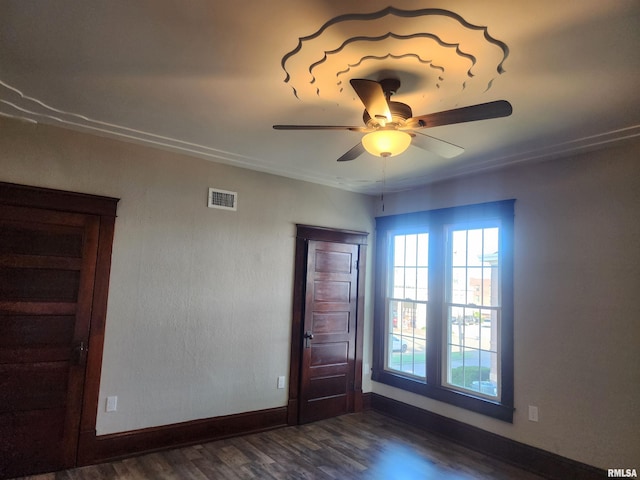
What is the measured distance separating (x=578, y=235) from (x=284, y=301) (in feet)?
9.49

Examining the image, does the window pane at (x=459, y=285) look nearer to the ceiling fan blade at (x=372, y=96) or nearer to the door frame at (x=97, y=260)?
the ceiling fan blade at (x=372, y=96)

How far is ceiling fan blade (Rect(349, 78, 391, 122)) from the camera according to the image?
1.82m

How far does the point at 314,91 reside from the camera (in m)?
2.46

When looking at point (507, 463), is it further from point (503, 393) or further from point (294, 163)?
point (294, 163)

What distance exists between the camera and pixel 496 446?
360cm

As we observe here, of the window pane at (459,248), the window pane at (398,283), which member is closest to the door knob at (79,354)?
the window pane at (398,283)

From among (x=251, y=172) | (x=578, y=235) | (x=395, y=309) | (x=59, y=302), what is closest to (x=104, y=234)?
(x=59, y=302)

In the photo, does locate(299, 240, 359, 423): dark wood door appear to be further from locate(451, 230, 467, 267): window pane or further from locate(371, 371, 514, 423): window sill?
locate(451, 230, 467, 267): window pane

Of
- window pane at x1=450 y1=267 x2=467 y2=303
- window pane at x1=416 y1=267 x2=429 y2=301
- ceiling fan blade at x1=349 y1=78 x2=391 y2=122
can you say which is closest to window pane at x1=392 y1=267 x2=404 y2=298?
window pane at x1=416 y1=267 x2=429 y2=301

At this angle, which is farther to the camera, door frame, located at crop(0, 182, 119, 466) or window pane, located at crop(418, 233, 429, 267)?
window pane, located at crop(418, 233, 429, 267)

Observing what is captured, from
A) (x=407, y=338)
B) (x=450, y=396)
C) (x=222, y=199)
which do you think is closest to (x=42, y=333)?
(x=222, y=199)

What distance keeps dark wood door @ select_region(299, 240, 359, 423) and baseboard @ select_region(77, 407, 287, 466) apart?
0.48 metres

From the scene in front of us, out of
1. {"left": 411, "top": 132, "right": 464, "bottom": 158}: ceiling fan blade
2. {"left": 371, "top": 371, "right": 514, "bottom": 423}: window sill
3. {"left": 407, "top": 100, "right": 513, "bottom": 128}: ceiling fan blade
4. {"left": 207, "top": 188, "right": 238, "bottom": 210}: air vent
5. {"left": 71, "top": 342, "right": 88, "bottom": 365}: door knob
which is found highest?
{"left": 411, "top": 132, "right": 464, "bottom": 158}: ceiling fan blade

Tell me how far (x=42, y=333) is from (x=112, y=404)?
818 mm
